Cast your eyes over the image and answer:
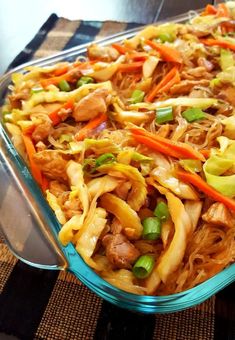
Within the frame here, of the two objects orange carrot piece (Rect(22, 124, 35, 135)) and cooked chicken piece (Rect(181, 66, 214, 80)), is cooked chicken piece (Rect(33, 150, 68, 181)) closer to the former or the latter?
orange carrot piece (Rect(22, 124, 35, 135))

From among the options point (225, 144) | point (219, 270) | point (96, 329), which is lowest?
point (96, 329)

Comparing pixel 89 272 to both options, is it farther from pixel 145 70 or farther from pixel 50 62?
pixel 50 62

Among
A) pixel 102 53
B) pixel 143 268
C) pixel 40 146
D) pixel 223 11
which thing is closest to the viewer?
pixel 143 268

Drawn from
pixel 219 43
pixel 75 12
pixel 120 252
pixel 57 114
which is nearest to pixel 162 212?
pixel 120 252

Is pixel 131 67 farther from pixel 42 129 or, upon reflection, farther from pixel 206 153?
pixel 206 153

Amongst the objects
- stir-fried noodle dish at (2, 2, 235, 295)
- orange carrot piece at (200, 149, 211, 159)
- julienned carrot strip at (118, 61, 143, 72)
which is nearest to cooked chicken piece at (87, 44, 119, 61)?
stir-fried noodle dish at (2, 2, 235, 295)

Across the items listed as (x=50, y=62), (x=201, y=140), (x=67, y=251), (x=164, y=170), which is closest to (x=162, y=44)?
(x=50, y=62)
